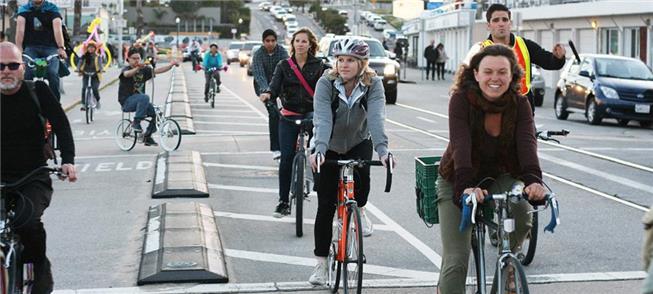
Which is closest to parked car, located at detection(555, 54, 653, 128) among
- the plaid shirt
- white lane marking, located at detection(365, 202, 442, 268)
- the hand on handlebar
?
the plaid shirt

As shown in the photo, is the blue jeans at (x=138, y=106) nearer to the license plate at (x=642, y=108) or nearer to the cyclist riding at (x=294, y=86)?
the cyclist riding at (x=294, y=86)

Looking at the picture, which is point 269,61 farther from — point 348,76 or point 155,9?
point 155,9

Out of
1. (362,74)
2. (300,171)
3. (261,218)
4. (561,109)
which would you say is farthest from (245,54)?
(362,74)

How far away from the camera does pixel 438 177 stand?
6.36m

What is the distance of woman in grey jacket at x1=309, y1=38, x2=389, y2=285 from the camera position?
25.5 ft

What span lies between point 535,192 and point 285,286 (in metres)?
3.04

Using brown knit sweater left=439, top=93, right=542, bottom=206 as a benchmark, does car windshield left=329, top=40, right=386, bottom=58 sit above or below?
above

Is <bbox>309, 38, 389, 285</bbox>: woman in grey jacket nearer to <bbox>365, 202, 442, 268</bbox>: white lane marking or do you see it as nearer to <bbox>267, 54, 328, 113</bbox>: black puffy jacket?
<bbox>365, 202, 442, 268</bbox>: white lane marking

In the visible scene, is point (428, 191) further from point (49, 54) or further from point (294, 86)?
point (49, 54)

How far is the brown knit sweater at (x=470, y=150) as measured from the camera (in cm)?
592

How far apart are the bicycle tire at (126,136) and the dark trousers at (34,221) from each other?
40.4 feet

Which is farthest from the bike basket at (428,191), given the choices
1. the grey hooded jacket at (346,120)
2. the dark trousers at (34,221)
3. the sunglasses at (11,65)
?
the sunglasses at (11,65)

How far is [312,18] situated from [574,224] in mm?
143496

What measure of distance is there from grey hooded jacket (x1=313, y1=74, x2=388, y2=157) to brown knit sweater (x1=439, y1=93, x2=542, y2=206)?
1664 mm
